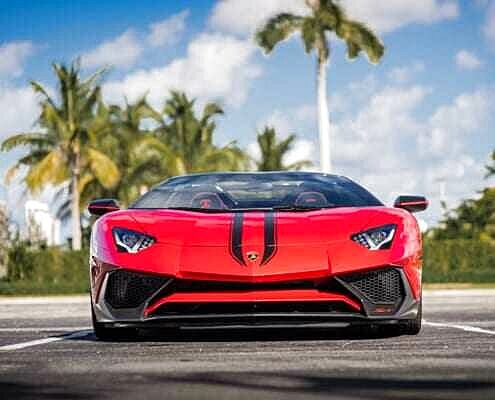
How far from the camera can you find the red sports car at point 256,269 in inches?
280

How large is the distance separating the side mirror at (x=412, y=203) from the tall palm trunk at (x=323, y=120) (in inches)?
1229

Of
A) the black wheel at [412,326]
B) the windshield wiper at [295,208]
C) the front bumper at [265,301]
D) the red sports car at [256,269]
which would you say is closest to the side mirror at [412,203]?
the red sports car at [256,269]

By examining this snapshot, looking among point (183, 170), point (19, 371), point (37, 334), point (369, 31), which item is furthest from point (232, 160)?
point (19, 371)

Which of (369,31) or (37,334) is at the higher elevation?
(369,31)

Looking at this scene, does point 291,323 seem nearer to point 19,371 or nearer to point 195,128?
point 19,371


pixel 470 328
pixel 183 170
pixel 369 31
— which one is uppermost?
pixel 369 31

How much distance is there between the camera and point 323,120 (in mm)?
40156

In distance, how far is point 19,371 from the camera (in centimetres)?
575

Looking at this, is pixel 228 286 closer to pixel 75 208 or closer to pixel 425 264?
pixel 425 264

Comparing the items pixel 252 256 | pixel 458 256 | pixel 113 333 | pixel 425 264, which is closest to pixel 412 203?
pixel 252 256

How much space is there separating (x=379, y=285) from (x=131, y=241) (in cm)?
163

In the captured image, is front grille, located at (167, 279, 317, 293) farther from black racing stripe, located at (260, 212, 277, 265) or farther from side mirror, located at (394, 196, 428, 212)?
side mirror, located at (394, 196, 428, 212)

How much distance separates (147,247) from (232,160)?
42693 mm

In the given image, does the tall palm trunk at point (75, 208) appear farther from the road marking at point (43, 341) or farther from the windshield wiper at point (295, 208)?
the windshield wiper at point (295, 208)
